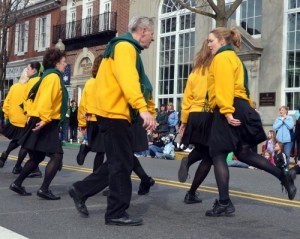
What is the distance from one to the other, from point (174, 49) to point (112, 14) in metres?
5.53

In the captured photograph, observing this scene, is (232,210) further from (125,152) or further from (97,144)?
(97,144)

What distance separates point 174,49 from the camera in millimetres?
26062

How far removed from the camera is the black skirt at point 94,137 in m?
7.82

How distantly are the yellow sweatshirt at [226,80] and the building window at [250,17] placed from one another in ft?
52.0

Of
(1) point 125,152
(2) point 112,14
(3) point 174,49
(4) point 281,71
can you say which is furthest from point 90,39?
(1) point 125,152

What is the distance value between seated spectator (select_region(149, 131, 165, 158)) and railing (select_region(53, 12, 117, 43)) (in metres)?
12.4

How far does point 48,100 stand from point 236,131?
7.92ft

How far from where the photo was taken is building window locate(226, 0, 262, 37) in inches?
858

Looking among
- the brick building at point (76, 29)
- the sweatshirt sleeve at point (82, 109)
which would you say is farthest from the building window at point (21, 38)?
the sweatshirt sleeve at point (82, 109)

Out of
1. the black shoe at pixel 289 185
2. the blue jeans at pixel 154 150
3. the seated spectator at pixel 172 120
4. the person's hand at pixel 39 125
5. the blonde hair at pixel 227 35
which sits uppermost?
the blonde hair at pixel 227 35

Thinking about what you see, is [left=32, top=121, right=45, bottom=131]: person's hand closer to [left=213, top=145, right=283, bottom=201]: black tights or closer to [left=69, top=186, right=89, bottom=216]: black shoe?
[left=69, top=186, right=89, bottom=216]: black shoe

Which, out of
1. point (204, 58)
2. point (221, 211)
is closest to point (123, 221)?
point (221, 211)

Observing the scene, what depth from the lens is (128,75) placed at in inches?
218

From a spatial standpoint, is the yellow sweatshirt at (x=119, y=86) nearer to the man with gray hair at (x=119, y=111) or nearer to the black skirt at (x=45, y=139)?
the man with gray hair at (x=119, y=111)
